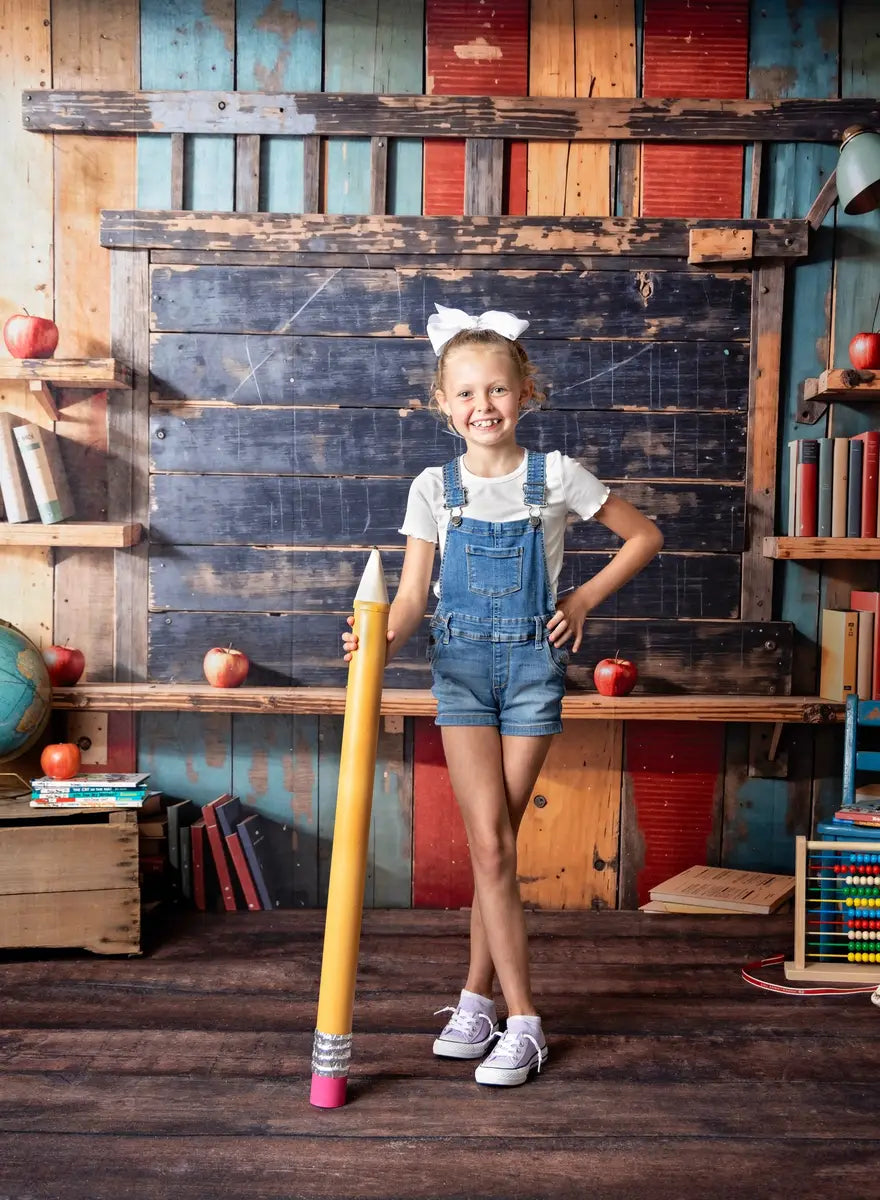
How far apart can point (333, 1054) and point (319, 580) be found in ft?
5.28

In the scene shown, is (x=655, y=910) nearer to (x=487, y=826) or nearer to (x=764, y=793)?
(x=764, y=793)

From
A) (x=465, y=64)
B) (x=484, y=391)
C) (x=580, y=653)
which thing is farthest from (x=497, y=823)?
(x=465, y=64)

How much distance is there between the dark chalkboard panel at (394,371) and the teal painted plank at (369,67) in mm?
462

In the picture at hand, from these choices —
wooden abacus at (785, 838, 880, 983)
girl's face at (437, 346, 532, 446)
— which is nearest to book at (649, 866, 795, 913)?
wooden abacus at (785, 838, 880, 983)

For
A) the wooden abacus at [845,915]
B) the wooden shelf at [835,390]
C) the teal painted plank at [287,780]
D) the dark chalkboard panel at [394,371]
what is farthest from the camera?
the teal painted plank at [287,780]

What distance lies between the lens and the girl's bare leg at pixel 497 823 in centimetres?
224

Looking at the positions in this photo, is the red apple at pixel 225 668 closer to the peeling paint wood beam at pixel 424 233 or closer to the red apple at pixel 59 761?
the red apple at pixel 59 761

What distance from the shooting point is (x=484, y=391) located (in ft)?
7.21

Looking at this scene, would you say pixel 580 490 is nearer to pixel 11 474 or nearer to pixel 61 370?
pixel 61 370

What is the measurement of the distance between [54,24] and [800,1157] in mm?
3527

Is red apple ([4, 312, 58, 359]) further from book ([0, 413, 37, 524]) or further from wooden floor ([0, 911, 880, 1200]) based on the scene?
wooden floor ([0, 911, 880, 1200])

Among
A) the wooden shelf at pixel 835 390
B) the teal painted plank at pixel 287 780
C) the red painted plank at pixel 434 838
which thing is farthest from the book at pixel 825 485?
the teal painted plank at pixel 287 780

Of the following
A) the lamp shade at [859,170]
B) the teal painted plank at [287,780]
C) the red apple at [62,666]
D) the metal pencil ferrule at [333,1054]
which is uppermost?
the lamp shade at [859,170]

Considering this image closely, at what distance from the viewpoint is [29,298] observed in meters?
3.38
